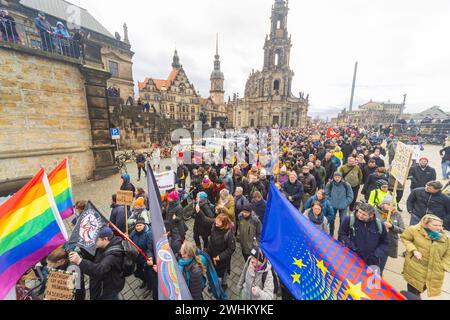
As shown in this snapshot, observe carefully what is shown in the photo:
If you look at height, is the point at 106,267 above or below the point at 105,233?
below

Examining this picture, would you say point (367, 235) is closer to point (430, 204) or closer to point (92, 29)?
point (430, 204)

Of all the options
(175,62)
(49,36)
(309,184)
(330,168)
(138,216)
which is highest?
(175,62)

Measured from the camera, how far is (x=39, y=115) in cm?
855

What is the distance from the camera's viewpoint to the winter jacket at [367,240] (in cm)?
297

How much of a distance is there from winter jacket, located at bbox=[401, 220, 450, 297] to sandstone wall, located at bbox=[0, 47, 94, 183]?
1285 centimetres

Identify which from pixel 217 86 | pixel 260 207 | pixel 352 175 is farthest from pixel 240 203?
pixel 217 86

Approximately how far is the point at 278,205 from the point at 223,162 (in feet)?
23.6

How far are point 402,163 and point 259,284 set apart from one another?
3746 millimetres

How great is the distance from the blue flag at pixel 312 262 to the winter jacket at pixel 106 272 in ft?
7.57

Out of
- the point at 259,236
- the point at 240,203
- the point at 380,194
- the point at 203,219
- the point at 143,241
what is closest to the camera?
the point at 143,241

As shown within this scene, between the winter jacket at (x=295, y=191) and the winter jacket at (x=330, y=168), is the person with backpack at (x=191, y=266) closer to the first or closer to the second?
the winter jacket at (x=295, y=191)

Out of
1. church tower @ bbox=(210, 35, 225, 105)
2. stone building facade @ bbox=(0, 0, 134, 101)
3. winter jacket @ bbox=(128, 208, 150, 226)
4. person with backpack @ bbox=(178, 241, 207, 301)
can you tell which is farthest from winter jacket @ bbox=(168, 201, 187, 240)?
church tower @ bbox=(210, 35, 225, 105)

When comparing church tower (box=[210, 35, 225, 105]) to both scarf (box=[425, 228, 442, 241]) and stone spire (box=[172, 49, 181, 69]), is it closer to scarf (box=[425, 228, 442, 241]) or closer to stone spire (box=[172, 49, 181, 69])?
stone spire (box=[172, 49, 181, 69])

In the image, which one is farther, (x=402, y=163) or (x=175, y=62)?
(x=175, y=62)
